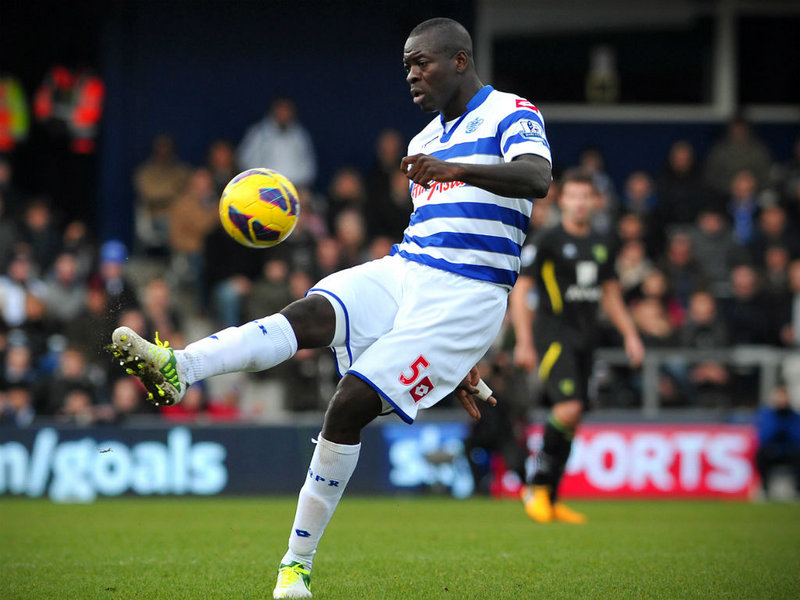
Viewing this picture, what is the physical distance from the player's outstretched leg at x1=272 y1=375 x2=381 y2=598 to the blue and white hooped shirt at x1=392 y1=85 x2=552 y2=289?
2.44ft

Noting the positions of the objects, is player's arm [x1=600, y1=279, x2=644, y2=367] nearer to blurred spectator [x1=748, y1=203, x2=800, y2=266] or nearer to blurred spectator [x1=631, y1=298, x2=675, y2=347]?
blurred spectator [x1=631, y1=298, x2=675, y2=347]

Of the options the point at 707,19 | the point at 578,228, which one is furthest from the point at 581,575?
the point at 707,19

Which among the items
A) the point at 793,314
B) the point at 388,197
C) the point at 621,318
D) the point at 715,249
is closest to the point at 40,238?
the point at 388,197

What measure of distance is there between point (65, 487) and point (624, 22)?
37.8 ft

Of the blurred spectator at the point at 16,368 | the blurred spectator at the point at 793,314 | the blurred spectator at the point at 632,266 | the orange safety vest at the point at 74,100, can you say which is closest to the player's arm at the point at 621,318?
the blurred spectator at the point at 632,266

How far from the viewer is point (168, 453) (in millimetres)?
13383

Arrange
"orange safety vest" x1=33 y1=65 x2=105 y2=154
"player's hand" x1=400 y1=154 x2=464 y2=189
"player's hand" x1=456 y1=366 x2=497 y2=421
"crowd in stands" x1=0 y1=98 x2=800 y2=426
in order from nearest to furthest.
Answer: "player's hand" x1=400 y1=154 x2=464 y2=189, "player's hand" x1=456 y1=366 x2=497 y2=421, "crowd in stands" x1=0 y1=98 x2=800 y2=426, "orange safety vest" x1=33 y1=65 x2=105 y2=154

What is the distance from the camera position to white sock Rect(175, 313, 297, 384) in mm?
5434

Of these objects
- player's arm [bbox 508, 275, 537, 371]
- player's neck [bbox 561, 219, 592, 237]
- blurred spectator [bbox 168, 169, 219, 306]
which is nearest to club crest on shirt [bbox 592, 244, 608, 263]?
player's neck [bbox 561, 219, 592, 237]

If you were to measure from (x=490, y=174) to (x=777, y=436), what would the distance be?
30.8 ft

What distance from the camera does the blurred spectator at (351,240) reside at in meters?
15.3

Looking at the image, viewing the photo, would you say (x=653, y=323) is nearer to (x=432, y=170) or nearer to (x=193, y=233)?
(x=193, y=233)

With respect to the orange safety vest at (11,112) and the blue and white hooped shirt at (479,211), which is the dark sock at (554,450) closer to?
the blue and white hooped shirt at (479,211)

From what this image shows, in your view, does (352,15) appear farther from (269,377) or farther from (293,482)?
(293,482)
